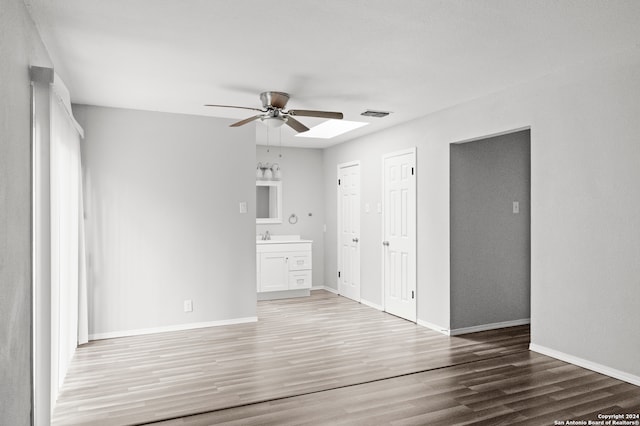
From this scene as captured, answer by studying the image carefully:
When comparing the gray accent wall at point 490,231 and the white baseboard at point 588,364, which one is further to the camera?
the gray accent wall at point 490,231

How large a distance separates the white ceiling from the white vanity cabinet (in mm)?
2936

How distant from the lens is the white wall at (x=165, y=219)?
4762 mm

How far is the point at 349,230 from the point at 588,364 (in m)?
3.92

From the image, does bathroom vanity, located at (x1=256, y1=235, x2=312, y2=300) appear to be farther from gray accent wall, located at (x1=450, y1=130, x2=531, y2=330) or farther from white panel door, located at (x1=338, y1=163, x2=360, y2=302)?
gray accent wall, located at (x1=450, y1=130, x2=531, y2=330)

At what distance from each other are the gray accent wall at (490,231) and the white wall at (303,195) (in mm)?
3291

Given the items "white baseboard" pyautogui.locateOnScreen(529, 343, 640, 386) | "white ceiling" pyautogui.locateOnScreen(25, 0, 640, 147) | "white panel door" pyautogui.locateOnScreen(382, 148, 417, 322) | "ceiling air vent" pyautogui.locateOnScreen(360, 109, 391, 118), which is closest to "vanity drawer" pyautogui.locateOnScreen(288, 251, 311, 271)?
"white panel door" pyautogui.locateOnScreen(382, 148, 417, 322)

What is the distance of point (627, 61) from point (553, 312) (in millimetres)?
2104

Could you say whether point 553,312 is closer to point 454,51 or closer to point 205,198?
point 454,51

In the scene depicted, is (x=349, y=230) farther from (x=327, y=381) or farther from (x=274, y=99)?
(x=327, y=381)

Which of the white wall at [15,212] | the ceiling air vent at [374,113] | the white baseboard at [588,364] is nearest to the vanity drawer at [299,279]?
the ceiling air vent at [374,113]

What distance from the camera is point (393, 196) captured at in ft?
19.3

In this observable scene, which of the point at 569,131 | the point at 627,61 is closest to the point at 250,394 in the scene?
the point at 569,131

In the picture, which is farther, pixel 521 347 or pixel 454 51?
pixel 521 347

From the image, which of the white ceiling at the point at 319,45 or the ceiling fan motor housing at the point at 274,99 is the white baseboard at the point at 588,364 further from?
the ceiling fan motor housing at the point at 274,99
